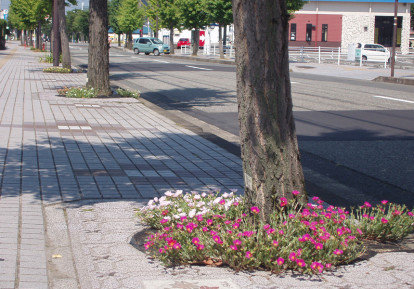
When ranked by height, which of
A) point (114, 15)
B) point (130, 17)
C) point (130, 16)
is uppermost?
point (114, 15)

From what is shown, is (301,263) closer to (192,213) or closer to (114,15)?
(192,213)

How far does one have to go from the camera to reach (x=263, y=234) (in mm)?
4605

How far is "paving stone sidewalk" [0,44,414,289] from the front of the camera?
4293 mm

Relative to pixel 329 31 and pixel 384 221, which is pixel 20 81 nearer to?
pixel 384 221

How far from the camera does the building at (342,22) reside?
218 ft

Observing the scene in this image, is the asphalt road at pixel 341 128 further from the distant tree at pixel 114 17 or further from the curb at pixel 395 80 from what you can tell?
the distant tree at pixel 114 17

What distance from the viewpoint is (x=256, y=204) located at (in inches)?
195

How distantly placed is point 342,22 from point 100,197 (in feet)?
210

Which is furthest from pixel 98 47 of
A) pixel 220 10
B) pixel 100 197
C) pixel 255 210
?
pixel 220 10

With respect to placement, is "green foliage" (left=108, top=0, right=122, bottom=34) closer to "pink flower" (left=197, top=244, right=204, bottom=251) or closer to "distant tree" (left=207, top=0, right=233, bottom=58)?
"distant tree" (left=207, top=0, right=233, bottom=58)

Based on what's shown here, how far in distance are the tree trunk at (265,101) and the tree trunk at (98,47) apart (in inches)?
503

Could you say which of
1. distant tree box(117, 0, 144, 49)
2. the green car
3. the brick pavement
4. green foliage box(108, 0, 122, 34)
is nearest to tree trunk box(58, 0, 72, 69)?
the brick pavement

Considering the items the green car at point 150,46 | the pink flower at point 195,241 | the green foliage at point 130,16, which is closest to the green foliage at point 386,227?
the pink flower at point 195,241

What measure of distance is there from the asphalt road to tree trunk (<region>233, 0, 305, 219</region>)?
6.74 ft
